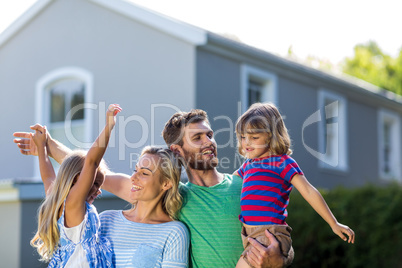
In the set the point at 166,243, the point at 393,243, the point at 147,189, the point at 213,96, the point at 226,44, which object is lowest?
the point at 393,243

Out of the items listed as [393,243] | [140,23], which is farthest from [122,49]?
[393,243]

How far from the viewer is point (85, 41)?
11219 millimetres

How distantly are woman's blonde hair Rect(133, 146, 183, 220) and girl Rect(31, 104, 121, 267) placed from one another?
0.40 m

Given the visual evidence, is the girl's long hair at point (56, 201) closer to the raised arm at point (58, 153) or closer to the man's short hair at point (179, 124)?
the raised arm at point (58, 153)

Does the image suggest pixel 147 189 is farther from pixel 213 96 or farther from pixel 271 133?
pixel 213 96

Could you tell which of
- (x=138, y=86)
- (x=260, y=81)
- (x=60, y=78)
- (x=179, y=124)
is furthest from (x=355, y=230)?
(x=60, y=78)

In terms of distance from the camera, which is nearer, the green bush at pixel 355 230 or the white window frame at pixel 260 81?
the green bush at pixel 355 230

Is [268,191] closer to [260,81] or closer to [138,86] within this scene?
[138,86]

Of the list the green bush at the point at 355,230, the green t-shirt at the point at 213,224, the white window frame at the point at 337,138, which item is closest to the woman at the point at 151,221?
the green t-shirt at the point at 213,224

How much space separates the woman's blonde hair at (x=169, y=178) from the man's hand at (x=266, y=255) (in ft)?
1.64

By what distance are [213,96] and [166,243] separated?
274 inches

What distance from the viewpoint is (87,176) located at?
3.11 metres

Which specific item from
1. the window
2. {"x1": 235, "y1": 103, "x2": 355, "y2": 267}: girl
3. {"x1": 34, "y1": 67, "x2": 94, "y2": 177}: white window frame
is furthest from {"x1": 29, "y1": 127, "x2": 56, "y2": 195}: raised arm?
the window

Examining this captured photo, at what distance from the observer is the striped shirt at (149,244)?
3.14 metres
